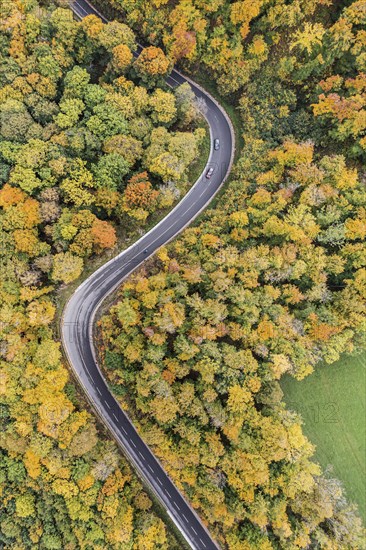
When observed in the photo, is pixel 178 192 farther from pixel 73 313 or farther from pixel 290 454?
pixel 290 454

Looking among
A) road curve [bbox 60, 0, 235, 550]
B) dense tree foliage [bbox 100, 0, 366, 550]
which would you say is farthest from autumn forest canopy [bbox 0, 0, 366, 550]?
road curve [bbox 60, 0, 235, 550]

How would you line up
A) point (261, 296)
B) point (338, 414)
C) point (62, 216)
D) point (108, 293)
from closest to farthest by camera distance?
point (261, 296), point (62, 216), point (338, 414), point (108, 293)

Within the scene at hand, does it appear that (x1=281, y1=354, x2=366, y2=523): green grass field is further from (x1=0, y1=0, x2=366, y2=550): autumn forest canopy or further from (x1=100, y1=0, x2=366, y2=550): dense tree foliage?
(x1=100, y1=0, x2=366, y2=550): dense tree foliage

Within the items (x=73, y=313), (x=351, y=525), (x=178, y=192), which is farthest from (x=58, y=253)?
(x=351, y=525)

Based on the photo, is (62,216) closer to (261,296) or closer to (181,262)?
(181,262)

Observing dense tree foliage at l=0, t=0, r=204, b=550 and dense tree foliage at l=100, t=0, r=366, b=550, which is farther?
dense tree foliage at l=0, t=0, r=204, b=550

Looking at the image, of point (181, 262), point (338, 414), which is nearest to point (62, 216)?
point (181, 262)

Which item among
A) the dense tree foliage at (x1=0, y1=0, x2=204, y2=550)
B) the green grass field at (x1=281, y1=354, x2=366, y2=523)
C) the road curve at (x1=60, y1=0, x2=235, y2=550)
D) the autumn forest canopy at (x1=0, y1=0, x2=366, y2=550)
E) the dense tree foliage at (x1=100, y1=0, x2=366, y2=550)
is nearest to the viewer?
the dense tree foliage at (x1=100, y1=0, x2=366, y2=550)
